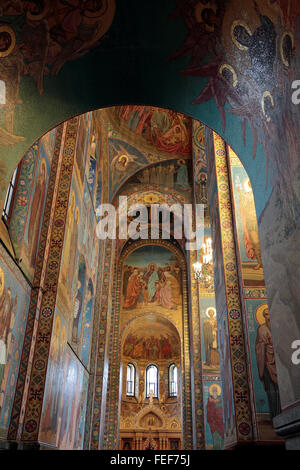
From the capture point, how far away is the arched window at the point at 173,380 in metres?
26.2

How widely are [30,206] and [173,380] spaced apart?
22.0 metres

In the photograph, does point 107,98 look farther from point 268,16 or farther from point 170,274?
point 170,274

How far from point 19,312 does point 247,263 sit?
4062mm

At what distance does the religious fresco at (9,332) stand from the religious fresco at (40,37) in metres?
2.34

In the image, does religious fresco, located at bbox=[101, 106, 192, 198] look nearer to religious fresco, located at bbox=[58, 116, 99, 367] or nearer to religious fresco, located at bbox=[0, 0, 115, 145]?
religious fresco, located at bbox=[58, 116, 99, 367]

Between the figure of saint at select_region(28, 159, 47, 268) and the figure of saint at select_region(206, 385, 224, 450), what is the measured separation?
812 centimetres

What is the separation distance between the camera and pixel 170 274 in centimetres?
2303

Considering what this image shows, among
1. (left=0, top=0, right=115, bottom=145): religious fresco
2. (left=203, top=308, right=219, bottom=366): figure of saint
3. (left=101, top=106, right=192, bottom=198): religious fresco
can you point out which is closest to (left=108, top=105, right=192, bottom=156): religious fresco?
(left=101, top=106, right=192, bottom=198): religious fresco

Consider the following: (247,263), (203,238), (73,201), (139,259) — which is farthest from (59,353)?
(139,259)

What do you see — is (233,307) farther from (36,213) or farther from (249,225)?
(36,213)

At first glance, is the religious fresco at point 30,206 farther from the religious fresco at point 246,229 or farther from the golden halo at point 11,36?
the religious fresco at point 246,229

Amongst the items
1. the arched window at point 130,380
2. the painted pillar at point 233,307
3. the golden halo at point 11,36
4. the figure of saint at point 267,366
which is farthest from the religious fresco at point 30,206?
the arched window at point 130,380

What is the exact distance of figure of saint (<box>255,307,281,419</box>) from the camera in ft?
19.9

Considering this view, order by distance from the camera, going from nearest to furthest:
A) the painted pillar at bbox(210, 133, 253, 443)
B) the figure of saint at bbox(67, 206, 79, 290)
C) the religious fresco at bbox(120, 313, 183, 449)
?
the painted pillar at bbox(210, 133, 253, 443) → the figure of saint at bbox(67, 206, 79, 290) → the religious fresco at bbox(120, 313, 183, 449)
